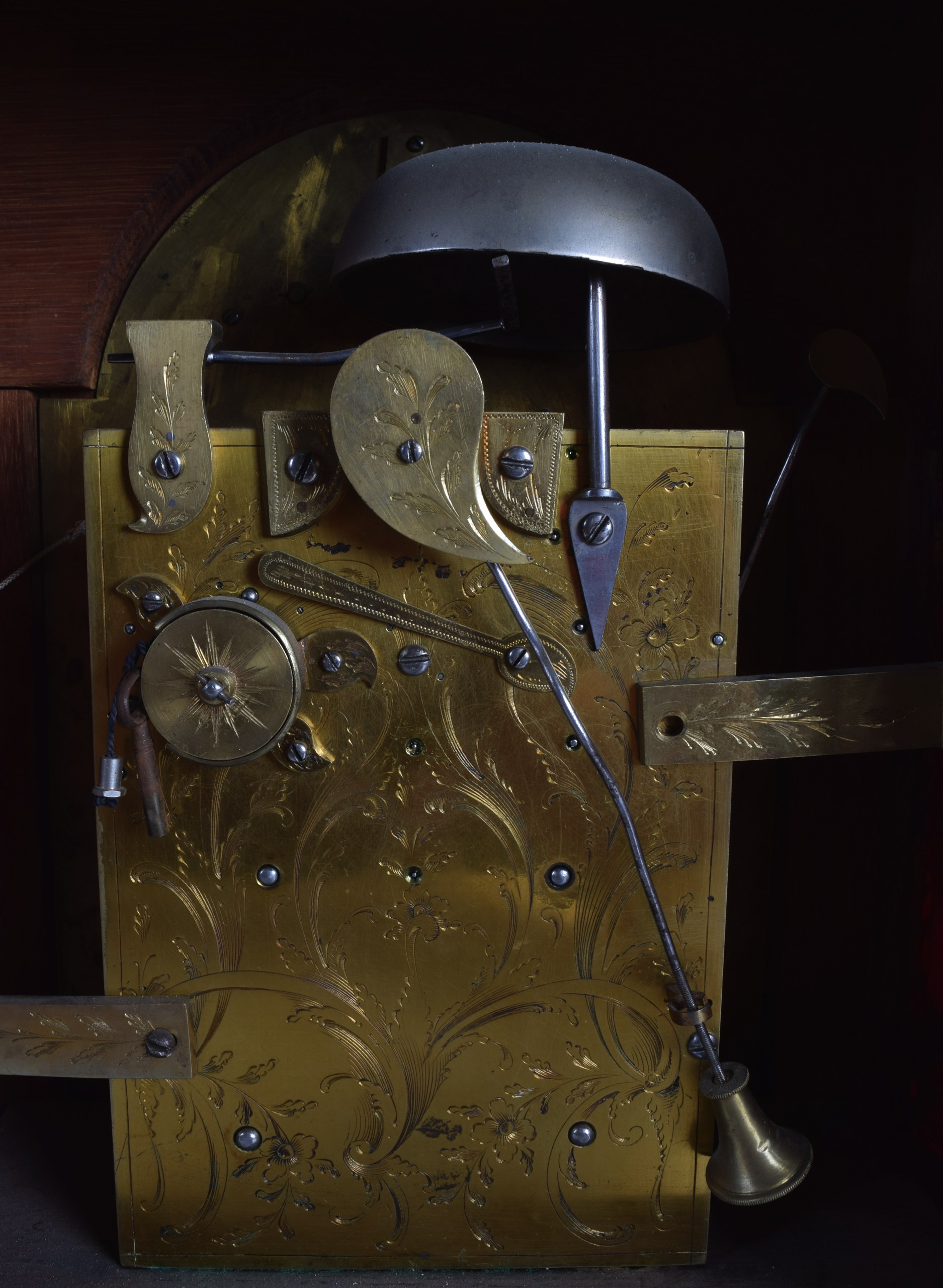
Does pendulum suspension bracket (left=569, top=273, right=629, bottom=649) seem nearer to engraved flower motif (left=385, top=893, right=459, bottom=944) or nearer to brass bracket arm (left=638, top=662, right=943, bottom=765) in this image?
brass bracket arm (left=638, top=662, right=943, bottom=765)

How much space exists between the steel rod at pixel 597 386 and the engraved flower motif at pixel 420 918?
509 millimetres

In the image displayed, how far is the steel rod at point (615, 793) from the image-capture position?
0.95m

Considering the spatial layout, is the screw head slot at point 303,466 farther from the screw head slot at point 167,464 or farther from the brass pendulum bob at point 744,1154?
the brass pendulum bob at point 744,1154

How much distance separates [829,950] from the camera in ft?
4.43

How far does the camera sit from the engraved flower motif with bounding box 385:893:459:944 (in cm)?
102

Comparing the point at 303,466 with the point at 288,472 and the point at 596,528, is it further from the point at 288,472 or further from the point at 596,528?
the point at 596,528

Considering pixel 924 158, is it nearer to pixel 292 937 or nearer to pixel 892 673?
pixel 892 673

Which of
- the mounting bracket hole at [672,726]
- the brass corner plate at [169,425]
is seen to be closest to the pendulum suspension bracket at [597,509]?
the mounting bracket hole at [672,726]

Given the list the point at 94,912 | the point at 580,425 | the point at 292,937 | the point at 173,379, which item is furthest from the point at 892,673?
the point at 94,912

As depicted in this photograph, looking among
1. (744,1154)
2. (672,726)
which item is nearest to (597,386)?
(672,726)

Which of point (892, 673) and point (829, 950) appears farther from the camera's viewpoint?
point (829, 950)

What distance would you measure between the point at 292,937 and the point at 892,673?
0.75 metres

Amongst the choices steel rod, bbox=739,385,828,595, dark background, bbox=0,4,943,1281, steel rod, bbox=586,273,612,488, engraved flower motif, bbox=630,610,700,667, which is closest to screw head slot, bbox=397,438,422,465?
steel rod, bbox=586,273,612,488

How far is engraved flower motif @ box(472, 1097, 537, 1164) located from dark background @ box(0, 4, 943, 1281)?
1.68 ft
